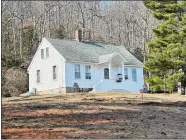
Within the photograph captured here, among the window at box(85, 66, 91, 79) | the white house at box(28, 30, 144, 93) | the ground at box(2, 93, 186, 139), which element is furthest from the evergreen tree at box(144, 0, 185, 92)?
the ground at box(2, 93, 186, 139)

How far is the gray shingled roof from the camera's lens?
32.7m

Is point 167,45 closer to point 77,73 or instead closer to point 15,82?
point 77,73

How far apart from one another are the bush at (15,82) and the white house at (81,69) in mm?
877

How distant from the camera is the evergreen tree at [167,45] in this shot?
25.3 meters

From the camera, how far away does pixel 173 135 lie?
422 inches

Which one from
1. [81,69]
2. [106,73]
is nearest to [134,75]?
[106,73]

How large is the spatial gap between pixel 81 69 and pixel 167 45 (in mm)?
8837

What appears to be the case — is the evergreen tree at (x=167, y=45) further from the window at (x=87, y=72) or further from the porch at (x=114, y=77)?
the window at (x=87, y=72)

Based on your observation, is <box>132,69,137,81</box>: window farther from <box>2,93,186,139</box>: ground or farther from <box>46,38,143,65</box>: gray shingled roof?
<box>2,93,186,139</box>: ground

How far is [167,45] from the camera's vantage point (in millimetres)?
25938

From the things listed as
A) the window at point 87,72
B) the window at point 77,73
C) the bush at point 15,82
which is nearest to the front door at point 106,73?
the window at point 87,72

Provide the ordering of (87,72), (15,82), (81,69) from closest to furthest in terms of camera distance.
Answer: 1. (81,69)
2. (87,72)
3. (15,82)

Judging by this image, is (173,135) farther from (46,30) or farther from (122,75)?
(46,30)

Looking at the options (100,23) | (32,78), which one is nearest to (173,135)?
(32,78)
